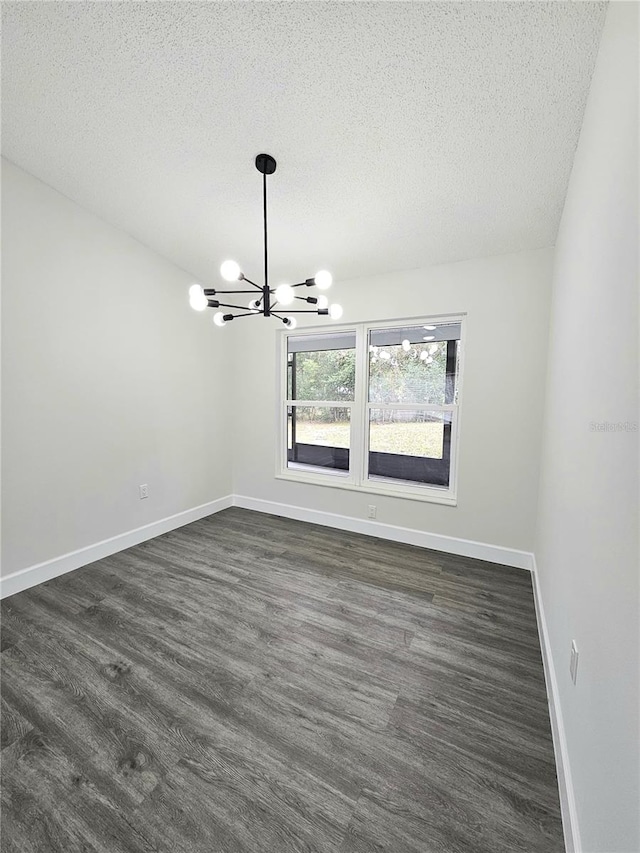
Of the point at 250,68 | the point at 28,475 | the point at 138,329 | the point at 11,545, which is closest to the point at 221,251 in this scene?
the point at 138,329

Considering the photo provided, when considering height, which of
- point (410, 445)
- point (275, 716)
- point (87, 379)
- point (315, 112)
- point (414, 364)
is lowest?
point (275, 716)

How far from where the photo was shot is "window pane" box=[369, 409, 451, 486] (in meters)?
3.49

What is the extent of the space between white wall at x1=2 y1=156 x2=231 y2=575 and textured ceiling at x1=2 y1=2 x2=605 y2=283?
15.0 inches

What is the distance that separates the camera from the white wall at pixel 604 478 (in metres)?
0.85

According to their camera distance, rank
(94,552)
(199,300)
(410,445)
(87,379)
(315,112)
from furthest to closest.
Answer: (410,445) → (94,552) → (87,379) → (199,300) → (315,112)

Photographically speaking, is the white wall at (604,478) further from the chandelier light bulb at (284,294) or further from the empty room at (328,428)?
the chandelier light bulb at (284,294)

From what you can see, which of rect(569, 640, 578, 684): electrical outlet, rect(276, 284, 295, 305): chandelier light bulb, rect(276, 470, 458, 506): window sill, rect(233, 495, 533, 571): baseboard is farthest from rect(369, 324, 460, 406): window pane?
rect(569, 640, 578, 684): electrical outlet

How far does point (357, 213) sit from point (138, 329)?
2187 mm

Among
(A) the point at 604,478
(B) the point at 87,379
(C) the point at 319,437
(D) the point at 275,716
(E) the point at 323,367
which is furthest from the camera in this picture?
(C) the point at 319,437

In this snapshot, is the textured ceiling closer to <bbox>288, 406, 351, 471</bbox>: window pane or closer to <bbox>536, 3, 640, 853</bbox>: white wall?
<bbox>536, 3, 640, 853</bbox>: white wall

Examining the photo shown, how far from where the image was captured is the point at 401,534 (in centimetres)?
358

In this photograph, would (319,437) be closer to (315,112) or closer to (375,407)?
(375,407)

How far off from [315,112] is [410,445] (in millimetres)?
2691

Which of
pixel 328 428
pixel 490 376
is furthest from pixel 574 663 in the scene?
pixel 328 428
